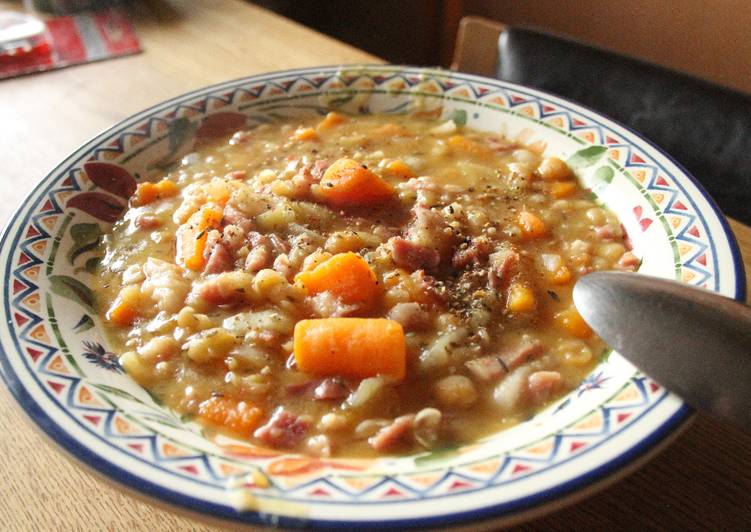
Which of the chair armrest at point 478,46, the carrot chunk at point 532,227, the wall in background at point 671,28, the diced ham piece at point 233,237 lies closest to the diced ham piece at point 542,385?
the carrot chunk at point 532,227

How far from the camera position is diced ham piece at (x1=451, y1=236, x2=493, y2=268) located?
6.19 feet

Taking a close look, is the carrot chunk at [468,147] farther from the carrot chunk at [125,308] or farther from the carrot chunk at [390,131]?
the carrot chunk at [125,308]

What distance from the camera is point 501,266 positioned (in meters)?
1.85

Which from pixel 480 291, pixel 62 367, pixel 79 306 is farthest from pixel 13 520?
pixel 480 291

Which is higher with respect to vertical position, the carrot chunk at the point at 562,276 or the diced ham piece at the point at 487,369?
the carrot chunk at the point at 562,276

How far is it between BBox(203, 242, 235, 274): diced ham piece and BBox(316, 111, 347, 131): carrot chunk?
881 millimetres

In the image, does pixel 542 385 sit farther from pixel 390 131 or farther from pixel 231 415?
pixel 390 131

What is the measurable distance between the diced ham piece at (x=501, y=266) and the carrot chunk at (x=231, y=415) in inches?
28.1

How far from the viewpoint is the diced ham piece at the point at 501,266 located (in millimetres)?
1819

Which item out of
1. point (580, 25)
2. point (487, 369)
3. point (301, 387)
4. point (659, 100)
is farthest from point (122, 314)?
point (580, 25)

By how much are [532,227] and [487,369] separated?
61cm

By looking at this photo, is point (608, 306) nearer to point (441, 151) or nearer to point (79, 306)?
point (441, 151)

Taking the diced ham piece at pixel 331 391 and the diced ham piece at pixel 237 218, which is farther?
the diced ham piece at pixel 237 218

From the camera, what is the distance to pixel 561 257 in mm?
1953
